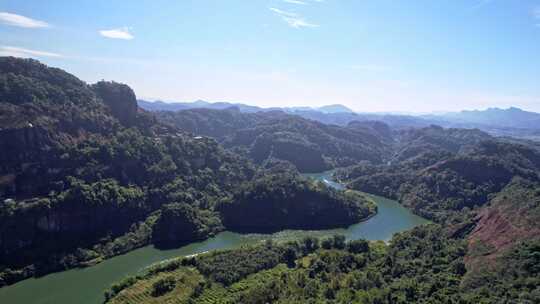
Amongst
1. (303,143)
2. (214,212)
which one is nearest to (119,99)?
(214,212)

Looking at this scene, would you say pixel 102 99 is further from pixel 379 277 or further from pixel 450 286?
pixel 450 286

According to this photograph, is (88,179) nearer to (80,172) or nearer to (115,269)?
(80,172)

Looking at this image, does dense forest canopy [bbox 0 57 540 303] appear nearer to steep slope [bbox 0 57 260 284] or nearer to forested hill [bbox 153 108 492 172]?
steep slope [bbox 0 57 260 284]

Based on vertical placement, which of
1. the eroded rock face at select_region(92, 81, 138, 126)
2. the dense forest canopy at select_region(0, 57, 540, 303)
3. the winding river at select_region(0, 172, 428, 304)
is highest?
the eroded rock face at select_region(92, 81, 138, 126)

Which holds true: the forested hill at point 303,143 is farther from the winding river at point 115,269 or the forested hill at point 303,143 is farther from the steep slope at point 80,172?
the winding river at point 115,269

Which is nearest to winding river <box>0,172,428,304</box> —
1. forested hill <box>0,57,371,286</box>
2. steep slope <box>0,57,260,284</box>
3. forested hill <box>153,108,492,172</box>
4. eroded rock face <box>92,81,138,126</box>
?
forested hill <box>0,57,371,286</box>

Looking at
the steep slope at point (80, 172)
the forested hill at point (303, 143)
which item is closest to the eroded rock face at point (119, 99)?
the steep slope at point (80, 172)

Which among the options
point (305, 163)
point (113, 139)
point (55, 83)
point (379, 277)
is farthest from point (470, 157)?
point (55, 83)
